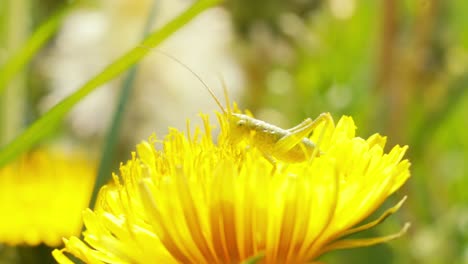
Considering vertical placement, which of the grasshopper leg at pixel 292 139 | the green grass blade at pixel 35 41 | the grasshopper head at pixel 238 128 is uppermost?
the green grass blade at pixel 35 41

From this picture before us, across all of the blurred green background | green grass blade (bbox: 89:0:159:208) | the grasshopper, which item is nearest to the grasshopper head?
the grasshopper

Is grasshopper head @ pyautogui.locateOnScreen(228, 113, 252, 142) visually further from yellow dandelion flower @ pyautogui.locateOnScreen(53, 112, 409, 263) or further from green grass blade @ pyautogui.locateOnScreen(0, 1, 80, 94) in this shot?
green grass blade @ pyautogui.locateOnScreen(0, 1, 80, 94)

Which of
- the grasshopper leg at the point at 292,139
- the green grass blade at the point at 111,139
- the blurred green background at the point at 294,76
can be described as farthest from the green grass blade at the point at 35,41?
the blurred green background at the point at 294,76

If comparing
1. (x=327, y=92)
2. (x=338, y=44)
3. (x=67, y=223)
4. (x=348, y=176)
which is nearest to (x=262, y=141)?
(x=348, y=176)

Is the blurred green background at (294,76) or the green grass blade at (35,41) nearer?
the green grass blade at (35,41)

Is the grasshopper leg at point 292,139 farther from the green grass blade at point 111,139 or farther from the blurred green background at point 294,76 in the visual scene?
the blurred green background at point 294,76

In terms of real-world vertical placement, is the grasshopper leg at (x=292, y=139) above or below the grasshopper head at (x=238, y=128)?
below

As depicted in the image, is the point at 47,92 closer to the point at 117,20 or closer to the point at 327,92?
the point at 117,20
